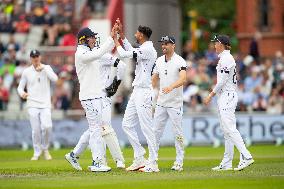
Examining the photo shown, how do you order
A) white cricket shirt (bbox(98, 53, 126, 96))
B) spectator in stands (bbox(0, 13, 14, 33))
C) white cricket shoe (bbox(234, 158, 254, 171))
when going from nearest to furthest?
white cricket shoe (bbox(234, 158, 254, 171))
white cricket shirt (bbox(98, 53, 126, 96))
spectator in stands (bbox(0, 13, 14, 33))

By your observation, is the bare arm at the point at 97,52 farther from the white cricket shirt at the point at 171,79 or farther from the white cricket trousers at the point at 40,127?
the white cricket trousers at the point at 40,127

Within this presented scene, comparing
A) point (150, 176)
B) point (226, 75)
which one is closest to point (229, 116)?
point (226, 75)

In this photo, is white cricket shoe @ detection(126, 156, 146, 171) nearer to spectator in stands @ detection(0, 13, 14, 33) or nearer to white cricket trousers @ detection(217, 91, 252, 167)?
white cricket trousers @ detection(217, 91, 252, 167)

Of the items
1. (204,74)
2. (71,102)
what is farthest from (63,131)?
(204,74)

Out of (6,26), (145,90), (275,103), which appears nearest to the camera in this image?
(145,90)

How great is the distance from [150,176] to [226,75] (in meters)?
2.82

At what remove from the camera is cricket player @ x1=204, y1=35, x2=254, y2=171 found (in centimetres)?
2169

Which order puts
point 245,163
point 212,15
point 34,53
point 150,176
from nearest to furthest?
point 150,176 < point 245,163 < point 34,53 < point 212,15

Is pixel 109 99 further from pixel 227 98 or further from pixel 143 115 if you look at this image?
pixel 227 98

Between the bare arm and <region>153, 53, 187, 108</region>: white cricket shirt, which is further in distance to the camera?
<region>153, 53, 187, 108</region>: white cricket shirt

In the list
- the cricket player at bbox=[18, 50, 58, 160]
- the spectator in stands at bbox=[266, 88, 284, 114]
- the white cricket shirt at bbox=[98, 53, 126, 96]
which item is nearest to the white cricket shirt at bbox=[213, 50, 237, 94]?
the white cricket shirt at bbox=[98, 53, 126, 96]

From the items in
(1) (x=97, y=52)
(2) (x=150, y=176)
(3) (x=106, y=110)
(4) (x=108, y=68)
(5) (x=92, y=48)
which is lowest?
(2) (x=150, y=176)

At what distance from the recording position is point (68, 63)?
40.8 meters

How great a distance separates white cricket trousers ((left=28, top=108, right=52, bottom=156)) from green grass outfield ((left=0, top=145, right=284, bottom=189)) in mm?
685
